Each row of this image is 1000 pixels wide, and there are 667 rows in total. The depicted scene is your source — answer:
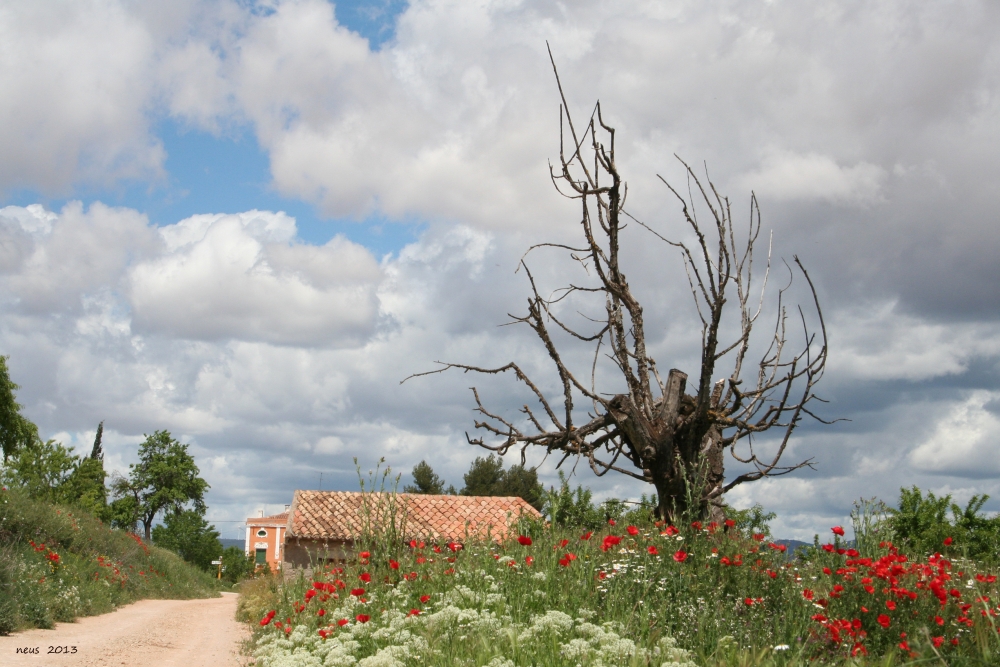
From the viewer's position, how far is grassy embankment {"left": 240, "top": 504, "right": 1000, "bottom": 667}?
15.3ft

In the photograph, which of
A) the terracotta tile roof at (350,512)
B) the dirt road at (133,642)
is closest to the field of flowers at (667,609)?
the dirt road at (133,642)

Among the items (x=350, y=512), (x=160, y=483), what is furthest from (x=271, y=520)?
(x=350, y=512)

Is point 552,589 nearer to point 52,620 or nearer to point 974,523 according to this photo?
point 974,523

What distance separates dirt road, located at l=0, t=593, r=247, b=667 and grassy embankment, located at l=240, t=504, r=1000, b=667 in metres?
4.14

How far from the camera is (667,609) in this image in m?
5.43

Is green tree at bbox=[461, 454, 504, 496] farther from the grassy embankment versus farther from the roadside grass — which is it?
the grassy embankment

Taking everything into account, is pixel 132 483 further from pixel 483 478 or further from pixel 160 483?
pixel 483 478

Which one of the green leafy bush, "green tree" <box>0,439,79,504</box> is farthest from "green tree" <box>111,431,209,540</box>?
the green leafy bush

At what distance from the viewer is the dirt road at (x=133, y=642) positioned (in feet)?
32.9

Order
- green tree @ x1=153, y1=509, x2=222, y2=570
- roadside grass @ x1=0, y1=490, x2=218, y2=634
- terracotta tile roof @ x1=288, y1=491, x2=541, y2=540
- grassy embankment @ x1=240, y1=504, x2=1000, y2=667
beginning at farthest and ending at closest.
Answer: green tree @ x1=153, y1=509, x2=222, y2=570 → terracotta tile roof @ x1=288, y1=491, x2=541, y2=540 → roadside grass @ x1=0, y1=490, x2=218, y2=634 → grassy embankment @ x1=240, y1=504, x2=1000, y2=667

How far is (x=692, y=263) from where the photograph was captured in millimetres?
7273

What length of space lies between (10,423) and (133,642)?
95.5ft

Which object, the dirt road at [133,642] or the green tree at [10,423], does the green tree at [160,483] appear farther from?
the dirt road at [133,642]

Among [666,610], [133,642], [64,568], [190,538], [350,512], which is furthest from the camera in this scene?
[190,538]
